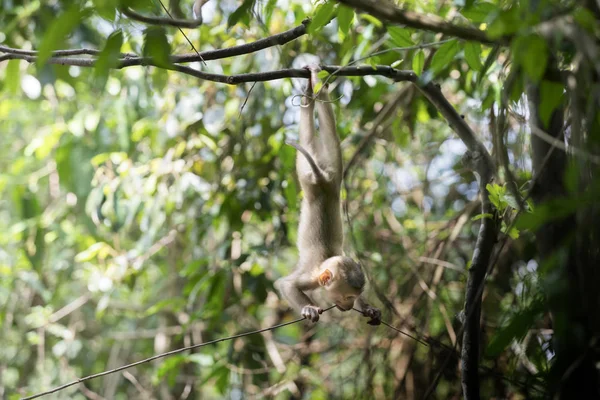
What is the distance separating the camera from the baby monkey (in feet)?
8.42

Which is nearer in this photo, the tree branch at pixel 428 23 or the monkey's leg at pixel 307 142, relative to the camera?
the tree branch at pixel 428 23

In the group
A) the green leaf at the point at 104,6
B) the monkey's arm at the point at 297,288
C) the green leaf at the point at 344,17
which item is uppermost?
the green leaf at the point at 344,17

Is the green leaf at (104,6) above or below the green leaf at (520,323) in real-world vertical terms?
above

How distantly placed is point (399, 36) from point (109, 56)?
46.2 inches

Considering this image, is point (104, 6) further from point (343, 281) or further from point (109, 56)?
point (343, 281)

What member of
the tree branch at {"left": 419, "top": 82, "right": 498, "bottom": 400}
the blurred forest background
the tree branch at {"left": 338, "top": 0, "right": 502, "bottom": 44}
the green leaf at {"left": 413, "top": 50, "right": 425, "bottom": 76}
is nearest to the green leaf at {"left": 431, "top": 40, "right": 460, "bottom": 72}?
the blurred forest background

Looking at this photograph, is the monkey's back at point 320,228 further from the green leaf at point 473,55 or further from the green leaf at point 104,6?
the green leaf at point 104,6

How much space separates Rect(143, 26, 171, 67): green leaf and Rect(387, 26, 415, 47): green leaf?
3.41ft

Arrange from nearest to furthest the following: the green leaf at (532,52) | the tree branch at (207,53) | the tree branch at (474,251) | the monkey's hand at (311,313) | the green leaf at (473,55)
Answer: the green leaf at (532,52) < the tree branch at (207,53) < the tree branch at (474,251) < the green leaf at (473,55) < the monkey's hand at (311,313)

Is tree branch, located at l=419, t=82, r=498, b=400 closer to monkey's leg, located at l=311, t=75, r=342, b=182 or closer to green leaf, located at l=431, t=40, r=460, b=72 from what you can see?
green leaf, located at l=431, t=40, r=460, b=72

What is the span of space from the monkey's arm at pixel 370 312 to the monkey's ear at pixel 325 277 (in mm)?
189

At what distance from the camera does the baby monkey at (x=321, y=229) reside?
257cm

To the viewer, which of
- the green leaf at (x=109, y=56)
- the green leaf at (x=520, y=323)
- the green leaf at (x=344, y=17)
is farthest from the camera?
the green leaf at (x=344, y=17)

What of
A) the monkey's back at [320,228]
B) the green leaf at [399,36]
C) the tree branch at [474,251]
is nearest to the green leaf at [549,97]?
the tree branch at [474,251]
